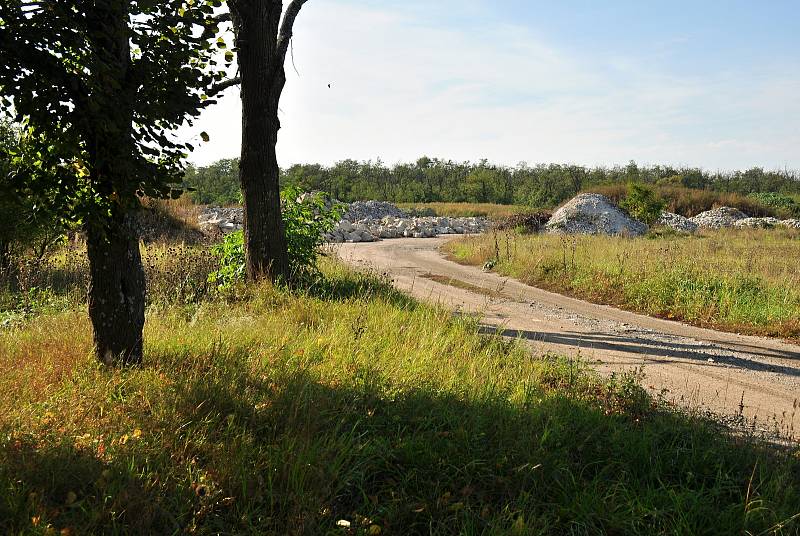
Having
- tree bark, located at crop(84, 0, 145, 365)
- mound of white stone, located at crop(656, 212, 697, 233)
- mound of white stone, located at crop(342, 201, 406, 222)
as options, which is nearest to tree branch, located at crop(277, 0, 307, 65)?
tree bark, located at crop(84, 0, 145, 365)

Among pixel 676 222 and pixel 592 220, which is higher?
pixel 592 220

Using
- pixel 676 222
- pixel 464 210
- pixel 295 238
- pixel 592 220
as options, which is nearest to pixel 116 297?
pixel 295 238

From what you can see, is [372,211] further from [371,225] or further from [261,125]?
[261,125]

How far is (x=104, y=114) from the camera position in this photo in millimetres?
4113

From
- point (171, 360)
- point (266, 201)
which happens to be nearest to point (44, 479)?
point (171, 360)

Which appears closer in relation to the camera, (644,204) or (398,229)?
(644,204)

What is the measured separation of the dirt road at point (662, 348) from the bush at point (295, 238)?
2.78 metres

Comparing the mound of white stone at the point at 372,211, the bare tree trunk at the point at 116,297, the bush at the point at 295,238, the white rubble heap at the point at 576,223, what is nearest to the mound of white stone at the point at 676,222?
the white rubble heap at the point at 576,223

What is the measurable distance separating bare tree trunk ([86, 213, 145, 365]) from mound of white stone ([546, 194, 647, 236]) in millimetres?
23961

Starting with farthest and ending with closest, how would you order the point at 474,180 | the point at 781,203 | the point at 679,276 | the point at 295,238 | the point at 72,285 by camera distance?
the point at 474,180
the point at 781,203
the point at 679,276
the point at 72,285
the point at 295,238

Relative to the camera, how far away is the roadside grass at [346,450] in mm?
3459

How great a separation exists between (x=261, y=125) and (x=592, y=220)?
23014 millimetres

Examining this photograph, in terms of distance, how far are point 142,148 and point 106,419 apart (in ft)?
6.67

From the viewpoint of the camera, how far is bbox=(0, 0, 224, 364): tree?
400 cm
